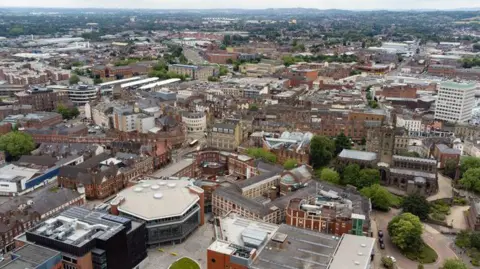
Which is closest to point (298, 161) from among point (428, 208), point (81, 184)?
point (428, 208)

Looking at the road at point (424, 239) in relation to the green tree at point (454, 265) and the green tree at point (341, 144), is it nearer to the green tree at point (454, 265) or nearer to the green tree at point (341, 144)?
the green tree at point (454, 265)

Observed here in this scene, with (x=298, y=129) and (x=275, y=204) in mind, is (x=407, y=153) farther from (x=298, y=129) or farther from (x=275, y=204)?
(x=275, y=204)

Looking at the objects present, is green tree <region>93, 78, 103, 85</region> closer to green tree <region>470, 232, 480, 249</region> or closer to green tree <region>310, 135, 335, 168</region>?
green tree <region>310, 135, 335, 168</region>

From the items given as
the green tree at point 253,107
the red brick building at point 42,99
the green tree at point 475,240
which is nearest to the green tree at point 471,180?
the green tree at point 475,240

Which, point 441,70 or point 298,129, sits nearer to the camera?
point 298,129

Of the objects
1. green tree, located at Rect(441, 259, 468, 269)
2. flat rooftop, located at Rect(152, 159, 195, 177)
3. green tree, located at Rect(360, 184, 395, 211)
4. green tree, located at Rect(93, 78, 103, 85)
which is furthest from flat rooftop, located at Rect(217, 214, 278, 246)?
green tree, located at Rect(93, 78, 103, 85)

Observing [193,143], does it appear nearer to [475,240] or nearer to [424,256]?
[424,256]

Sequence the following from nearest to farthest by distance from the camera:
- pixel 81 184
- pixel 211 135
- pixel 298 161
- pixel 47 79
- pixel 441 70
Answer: pixel 81 184, pixel 298 161, pixel 211 135, pixel 47 79, pixel 441 70
